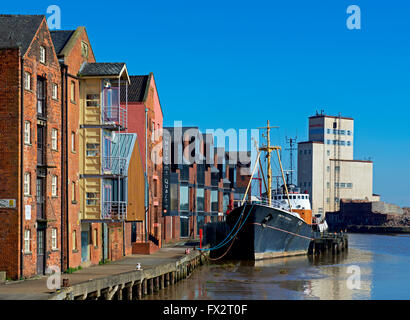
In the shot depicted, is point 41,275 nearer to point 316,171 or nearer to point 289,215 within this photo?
point 289,215

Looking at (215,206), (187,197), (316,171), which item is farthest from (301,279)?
(316,171)

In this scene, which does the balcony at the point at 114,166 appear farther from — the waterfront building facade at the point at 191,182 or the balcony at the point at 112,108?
the waterfront building facade at the point at 191,182

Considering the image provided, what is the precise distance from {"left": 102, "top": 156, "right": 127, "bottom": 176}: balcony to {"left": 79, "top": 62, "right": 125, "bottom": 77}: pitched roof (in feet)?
17.2

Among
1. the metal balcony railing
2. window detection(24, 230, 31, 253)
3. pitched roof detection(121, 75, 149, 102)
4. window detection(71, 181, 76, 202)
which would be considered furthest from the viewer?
pitched roof detection(121, 75, 149, 102)

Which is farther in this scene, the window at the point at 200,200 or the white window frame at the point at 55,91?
the window at the point at 200,200

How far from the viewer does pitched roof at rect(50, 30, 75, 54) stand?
3962 centimetres

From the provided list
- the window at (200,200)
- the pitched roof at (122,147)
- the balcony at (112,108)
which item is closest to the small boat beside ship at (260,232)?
the window at (200,200)

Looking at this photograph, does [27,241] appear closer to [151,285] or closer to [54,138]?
[54,138]

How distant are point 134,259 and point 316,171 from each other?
145m

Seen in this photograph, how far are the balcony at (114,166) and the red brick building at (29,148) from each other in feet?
16.5

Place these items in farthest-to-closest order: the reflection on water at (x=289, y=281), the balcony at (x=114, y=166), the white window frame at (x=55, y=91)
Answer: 1. the balcony at (x=114, y=166)
2. the reflection on water at (x=289, y=281)
3. the white window frame at (x=55, y=91)

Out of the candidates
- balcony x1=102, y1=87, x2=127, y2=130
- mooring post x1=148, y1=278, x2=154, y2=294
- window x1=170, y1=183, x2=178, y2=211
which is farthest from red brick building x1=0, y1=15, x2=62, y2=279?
window x1=170, y1=183, x2=178, y2=211

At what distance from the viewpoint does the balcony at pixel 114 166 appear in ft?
136

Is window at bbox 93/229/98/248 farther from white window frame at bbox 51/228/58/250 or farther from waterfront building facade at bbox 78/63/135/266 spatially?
white window frame at bbox 51/228/58/250
